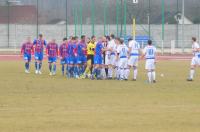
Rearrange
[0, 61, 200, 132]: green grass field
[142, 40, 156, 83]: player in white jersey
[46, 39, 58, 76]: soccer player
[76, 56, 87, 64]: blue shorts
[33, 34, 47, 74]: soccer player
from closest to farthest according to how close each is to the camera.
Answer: [0, 61, 200, 132]: green grass field
[142, 40, 156, 83]: player in white jersey
[76, 56, 87, 64]: blue shorts
[46, 39, 58, 76]: soccer player
[33, 34, 47, 74]: soccer player

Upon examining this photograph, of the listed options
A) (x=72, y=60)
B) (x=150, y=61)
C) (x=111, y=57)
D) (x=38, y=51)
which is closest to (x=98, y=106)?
(x=150, y=61)

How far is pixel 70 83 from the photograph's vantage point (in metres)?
27.4

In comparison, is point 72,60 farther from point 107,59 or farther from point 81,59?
point 107,59

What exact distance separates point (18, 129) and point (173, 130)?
3.37 m

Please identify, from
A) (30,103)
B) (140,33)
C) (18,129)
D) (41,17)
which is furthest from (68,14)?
(18,129)

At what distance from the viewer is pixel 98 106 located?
60.2 ft

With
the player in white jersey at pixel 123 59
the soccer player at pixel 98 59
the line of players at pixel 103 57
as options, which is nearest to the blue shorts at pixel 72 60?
the line of players at pixel 103 57

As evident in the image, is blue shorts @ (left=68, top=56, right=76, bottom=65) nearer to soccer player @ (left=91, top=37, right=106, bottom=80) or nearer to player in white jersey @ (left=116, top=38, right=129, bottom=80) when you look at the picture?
soccer player @ (left=91, top=37, right=106, bottom=80)

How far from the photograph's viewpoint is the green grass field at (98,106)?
47.0 feet

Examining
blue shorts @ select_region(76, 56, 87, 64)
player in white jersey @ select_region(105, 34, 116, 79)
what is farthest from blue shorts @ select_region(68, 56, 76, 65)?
player in white jersey @ select_region(105, 34, 116, 79)

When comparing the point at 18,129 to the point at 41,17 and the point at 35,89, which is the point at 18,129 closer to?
the point at 35,89

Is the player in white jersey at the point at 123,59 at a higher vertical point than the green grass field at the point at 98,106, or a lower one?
higher

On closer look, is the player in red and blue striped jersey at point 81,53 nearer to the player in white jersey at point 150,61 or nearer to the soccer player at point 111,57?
the soccer player at point 111,57

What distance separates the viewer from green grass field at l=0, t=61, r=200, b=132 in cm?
1431
